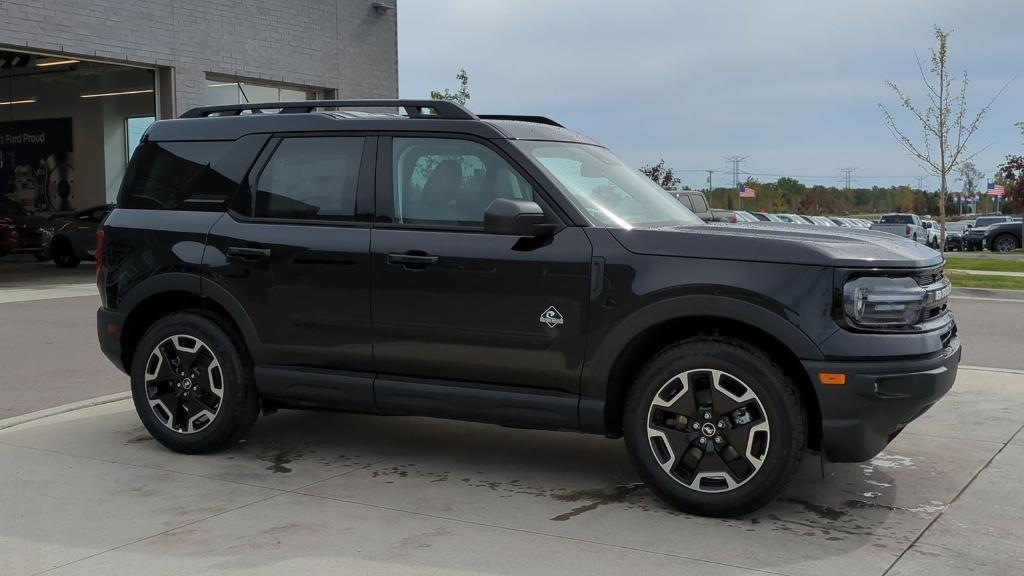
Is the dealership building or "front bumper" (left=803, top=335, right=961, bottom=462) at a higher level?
the dealership building

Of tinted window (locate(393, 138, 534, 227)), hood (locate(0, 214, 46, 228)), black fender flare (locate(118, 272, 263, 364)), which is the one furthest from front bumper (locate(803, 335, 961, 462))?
hood (locate(0, 214, 46, 228))

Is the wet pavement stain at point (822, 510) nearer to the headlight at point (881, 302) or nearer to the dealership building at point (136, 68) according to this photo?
the headlight at point (881, 302)

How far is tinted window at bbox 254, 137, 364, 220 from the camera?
545 centimetres

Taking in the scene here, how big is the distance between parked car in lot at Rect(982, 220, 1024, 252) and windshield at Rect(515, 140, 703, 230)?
35.5 metres

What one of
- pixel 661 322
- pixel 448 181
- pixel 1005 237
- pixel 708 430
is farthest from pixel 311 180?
pixel 1005 237

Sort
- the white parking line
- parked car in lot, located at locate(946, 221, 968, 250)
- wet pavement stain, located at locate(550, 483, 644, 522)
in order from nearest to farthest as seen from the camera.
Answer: wet pavement stain, located at locate(550, 483, 644, 522) → the white parking line → parked car in lot, located at locate(946, 221, 968, 250)

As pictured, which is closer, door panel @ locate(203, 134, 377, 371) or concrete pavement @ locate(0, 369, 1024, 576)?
concrete pavement @ locate(0, 369, 1024, 576)

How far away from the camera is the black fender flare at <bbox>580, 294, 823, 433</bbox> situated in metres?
4.39

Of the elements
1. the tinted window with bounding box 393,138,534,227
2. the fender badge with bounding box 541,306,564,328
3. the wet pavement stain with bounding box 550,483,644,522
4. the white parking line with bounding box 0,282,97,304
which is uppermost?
the tinted window with bounding box 393,138,534,227

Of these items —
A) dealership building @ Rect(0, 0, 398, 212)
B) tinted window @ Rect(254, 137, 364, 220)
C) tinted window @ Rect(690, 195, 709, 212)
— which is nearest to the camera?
tinted window @ Rect(254, 137, 364, 220)

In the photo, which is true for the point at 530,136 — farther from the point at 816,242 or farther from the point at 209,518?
the point at 209,518

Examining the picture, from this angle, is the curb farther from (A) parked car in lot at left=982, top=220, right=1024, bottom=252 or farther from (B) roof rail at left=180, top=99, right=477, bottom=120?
(A) parked car in lot at left=982, top=220, right=1024, bottom=252

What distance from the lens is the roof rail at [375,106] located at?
530 centimetres

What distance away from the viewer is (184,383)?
579 cm
